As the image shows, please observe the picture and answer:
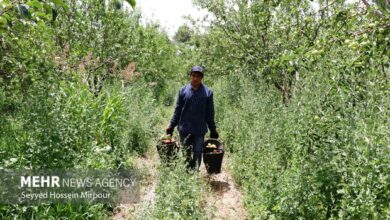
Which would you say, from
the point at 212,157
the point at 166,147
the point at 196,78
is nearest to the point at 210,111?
the point at 196,78

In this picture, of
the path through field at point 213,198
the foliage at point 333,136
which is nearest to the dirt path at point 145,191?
the path through field at point 213,198

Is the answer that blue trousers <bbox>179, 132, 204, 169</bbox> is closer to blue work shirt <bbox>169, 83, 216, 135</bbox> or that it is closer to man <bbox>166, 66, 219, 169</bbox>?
man <bbox>166, 66, 219, 169</bbox>

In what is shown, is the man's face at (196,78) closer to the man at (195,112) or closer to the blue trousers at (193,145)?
the man at (195,112)

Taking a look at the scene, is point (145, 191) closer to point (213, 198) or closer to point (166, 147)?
point (166, 147)

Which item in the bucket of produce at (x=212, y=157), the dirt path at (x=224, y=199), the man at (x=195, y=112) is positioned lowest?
the dirt path at (x=224, y=199)

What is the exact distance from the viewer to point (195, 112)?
5.51m

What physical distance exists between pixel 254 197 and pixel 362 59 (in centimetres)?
265

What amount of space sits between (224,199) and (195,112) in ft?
4.71

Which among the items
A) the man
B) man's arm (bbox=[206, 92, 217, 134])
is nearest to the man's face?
the man

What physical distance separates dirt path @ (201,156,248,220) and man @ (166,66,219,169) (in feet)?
1.99

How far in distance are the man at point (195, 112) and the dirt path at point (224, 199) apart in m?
0.61

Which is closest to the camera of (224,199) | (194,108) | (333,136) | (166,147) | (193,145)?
(333,136)

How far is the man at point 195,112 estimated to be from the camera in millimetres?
5469

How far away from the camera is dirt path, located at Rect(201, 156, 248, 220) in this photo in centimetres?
504
